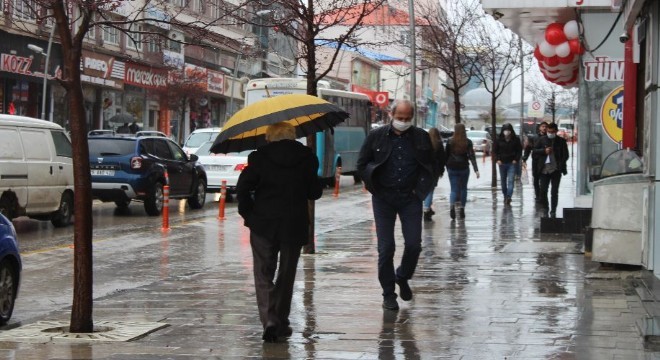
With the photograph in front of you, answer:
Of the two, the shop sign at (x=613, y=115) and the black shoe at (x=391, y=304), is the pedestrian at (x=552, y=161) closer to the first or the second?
the shop sign at (x=613, y=115)

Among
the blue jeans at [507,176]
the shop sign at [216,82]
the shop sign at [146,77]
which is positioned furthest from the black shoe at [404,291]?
the shop sign at [216,82]

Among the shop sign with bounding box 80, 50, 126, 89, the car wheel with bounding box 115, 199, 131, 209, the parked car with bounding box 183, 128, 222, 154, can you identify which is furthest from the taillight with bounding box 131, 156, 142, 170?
the shop sign with bounding box 80, 50, 126, 89

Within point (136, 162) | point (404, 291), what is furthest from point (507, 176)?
point (404, 291)

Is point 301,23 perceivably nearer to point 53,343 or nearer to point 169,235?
point 169,235

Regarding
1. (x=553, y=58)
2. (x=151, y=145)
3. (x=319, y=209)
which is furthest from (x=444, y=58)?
(x=553, y=58)

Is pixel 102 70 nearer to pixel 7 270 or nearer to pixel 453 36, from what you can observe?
pixel 453 36

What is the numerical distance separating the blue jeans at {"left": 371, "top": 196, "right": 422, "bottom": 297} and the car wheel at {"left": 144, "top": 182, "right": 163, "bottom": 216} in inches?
553

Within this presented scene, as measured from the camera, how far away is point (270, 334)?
8383 millimetres

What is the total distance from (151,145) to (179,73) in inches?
1262

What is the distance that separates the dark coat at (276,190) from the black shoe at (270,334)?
65 cm

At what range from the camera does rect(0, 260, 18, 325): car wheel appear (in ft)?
31.8

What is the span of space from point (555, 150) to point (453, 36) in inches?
547

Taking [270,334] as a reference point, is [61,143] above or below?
above

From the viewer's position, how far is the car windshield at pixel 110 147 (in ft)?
77.2
